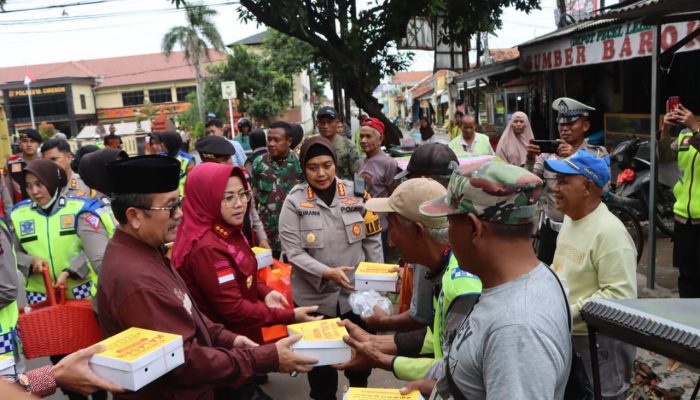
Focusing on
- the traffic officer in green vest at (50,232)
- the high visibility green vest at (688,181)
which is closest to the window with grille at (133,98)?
the traffic officer in green vest at (50,232)

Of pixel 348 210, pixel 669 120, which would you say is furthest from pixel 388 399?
pixel 669 120

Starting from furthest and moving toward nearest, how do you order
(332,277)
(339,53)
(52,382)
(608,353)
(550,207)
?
(339,53)
(550,207)
(332,277)
(608,353)
(52,382)

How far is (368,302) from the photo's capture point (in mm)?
3107

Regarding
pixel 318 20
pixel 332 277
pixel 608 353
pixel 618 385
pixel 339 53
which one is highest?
pixel 318 20

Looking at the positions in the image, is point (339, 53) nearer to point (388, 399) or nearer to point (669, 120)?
point (669, 120)

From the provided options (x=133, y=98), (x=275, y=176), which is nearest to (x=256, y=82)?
(x=133, y=98)

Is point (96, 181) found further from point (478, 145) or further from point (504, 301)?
point (478, 145)

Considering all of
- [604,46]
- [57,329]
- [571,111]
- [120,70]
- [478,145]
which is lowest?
[57,329]

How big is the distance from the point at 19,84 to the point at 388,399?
6170 centimetres

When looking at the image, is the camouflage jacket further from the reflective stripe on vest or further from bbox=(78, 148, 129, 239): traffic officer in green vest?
the reflective stripe on vest

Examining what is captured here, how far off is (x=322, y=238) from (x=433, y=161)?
973 millimetres

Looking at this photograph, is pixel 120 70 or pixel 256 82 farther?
pixel 120 70

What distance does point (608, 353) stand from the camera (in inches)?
107

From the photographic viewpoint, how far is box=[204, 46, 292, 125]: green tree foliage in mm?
38625
